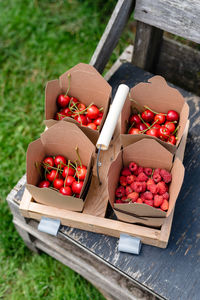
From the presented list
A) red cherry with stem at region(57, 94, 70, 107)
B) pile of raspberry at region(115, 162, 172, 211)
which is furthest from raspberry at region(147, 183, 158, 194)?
red cherry with stem at region(57, 94, 70, 107)

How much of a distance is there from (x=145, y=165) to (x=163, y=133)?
151mm

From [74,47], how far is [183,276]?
6.36 ft

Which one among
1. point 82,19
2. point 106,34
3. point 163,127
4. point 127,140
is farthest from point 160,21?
point 82,19

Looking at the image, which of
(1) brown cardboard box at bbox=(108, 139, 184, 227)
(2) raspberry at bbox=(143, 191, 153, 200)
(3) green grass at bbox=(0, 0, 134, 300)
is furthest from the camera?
(3) green grass at bbox=(0, 0, 134, 300)

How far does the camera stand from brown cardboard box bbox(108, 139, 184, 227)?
1146 millimetres

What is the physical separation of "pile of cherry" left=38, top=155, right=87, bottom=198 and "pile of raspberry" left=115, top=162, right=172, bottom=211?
16 cm

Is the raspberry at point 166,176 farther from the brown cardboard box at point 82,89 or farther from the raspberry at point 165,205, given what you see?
the brown cardboard box at point 82,89

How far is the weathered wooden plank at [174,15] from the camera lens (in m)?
1.48

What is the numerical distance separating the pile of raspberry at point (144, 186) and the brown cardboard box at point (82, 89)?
0.65 feet

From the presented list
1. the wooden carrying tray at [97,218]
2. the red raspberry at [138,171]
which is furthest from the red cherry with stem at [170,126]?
the red raspberry at [138,171]

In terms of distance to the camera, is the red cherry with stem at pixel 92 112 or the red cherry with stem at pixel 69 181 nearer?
the red cherry with stem at pixel 69 181

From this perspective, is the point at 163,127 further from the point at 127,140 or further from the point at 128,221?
the point at 128,221

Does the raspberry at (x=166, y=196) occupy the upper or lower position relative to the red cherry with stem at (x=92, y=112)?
lower

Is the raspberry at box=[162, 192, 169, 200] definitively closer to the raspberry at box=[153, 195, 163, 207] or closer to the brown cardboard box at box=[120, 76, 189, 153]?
the raspberry at box=[153, 195, 163, 207]
